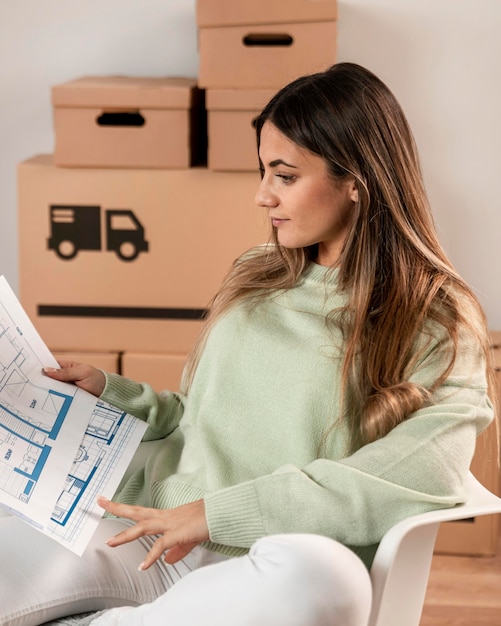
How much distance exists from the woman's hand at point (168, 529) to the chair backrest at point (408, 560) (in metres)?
0.21

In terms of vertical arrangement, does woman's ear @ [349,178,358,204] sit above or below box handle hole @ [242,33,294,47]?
below

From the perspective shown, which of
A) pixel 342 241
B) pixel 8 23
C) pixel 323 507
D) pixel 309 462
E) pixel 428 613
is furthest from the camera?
pixel 8 23

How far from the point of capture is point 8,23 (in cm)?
246

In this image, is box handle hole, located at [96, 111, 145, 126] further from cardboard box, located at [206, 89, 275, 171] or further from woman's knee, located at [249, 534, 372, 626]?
woman's knee, located at [249, 534, 372, 626]

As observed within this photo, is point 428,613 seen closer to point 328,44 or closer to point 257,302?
point 257,302

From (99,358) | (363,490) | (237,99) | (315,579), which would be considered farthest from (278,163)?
(99,358)

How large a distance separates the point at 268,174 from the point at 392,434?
1.28 feet

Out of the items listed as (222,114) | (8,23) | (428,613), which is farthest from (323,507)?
(8,23)

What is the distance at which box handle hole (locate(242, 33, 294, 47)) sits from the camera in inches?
86.3

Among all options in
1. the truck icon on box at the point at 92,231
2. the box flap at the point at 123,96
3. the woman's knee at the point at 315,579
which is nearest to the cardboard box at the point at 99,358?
the truck icon on box at the point at 92,231

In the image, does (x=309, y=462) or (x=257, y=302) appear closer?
(x=309, y=462)

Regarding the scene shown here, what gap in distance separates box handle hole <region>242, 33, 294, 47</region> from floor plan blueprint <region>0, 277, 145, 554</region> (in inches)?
45.5

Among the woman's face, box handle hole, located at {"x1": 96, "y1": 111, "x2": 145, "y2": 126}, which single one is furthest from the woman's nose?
box handle hole, located at {"x1": 96, "y1": 111, "x2": 145, "y2": 126}

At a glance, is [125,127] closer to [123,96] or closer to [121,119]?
[123,96]
